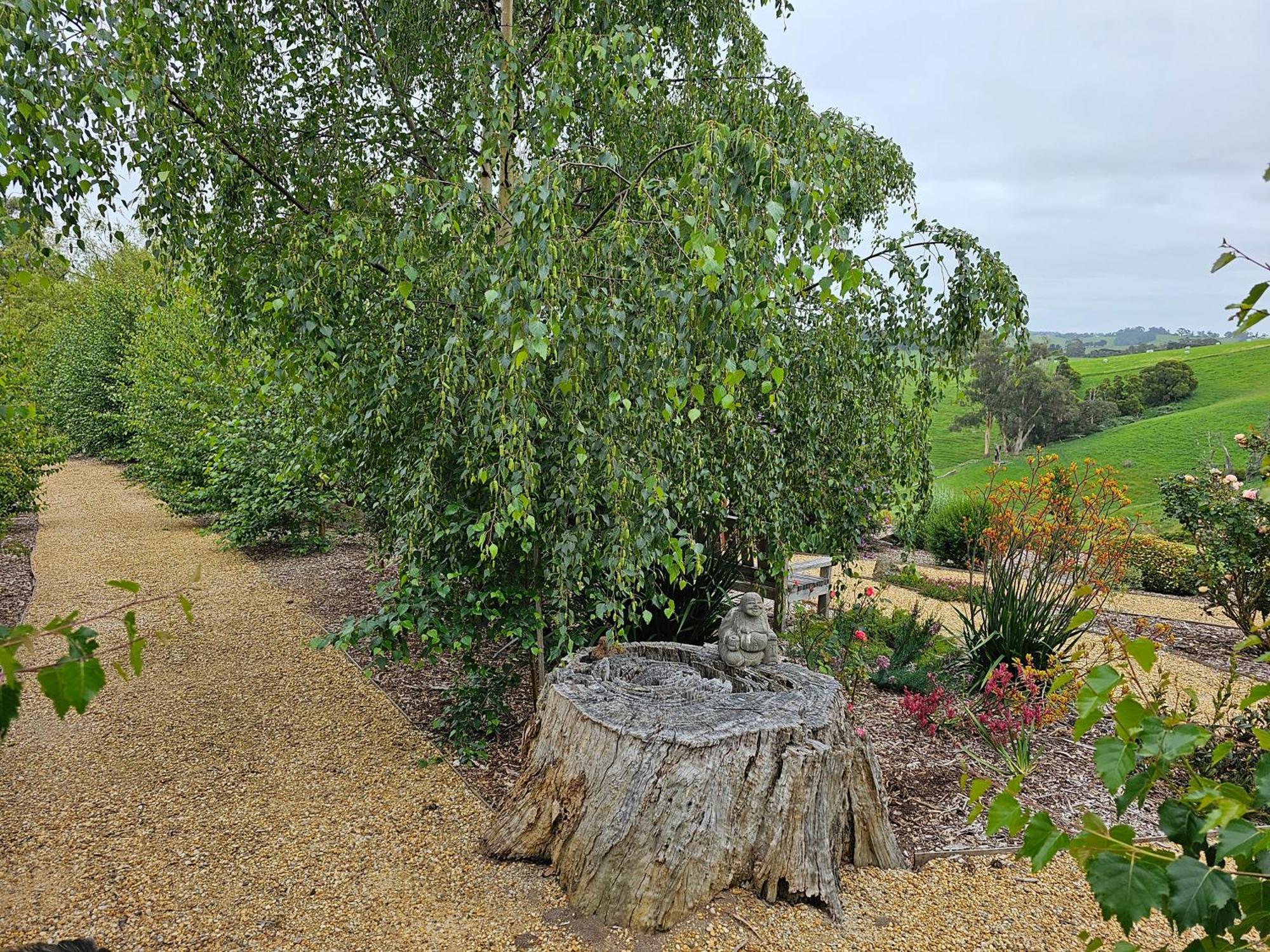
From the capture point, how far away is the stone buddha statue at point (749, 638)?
3.23 meters

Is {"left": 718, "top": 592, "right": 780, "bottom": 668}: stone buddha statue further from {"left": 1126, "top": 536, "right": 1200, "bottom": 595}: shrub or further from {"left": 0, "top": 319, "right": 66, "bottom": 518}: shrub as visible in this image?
{"left": 1126, "top": 536, "right": 1200, "bottom": 595}: shrub

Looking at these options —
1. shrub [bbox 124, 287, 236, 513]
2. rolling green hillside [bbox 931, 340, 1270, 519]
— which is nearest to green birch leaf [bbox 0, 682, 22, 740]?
→ shrub [bbox 124, 287, 236, 513]

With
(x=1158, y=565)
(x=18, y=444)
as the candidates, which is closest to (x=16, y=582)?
(x=18, y=444)

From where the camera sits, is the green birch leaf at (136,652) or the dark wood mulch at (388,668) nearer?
the green birch leaf at (136,652)

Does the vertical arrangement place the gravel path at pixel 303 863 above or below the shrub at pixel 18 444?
below

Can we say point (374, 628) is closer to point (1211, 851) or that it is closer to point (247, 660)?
point (247, 660)

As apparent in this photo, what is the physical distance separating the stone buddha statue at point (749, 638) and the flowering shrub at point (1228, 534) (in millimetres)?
3916

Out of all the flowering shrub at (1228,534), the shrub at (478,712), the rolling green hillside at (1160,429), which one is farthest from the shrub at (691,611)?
the rolling green hillside at (1160,429)

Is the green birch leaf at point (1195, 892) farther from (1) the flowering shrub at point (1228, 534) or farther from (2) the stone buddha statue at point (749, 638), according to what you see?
(1) the flowering shrub at point (1228, 534)

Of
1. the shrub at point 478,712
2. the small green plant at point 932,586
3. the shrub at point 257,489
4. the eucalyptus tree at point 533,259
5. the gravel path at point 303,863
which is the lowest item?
the small green plant at point 932,586

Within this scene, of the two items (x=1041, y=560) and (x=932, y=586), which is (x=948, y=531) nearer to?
(x=932, y=586)

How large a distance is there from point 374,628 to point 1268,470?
3.13 m

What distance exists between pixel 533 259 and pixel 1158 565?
922 centimetres

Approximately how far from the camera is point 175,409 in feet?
28.1
